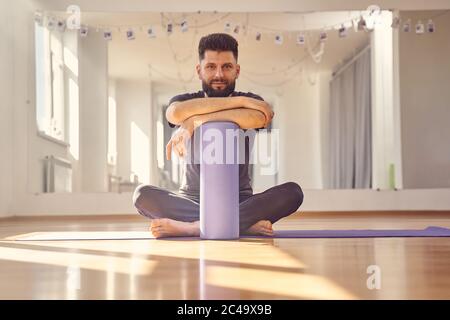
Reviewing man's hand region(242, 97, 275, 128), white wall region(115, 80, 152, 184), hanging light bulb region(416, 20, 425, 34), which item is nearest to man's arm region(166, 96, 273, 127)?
man's hand region(242, 97, 275, 128)

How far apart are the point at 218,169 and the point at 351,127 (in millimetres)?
3324

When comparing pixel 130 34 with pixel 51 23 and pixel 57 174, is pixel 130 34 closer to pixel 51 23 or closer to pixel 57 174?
pixel 51 23

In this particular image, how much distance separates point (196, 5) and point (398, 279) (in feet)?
14.3

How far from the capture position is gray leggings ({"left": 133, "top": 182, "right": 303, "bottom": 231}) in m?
2.40

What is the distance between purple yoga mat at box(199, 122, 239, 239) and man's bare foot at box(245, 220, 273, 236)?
0.71ft

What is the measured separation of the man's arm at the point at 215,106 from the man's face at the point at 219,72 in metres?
0.23

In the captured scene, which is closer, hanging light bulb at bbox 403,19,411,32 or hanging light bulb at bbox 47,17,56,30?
hanging light bulb at bbox 47,17,56,30

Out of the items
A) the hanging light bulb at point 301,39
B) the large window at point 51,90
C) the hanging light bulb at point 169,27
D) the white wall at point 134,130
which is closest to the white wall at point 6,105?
the large window at point 51,90

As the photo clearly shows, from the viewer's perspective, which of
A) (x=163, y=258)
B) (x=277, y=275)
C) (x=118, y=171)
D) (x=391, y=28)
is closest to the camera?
(x=277, y=275)

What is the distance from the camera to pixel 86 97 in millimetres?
5090

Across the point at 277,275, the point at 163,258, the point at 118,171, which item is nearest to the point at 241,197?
the point at 163,258

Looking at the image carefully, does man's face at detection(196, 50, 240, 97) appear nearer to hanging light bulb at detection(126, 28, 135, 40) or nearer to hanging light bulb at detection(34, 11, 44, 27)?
hanging light bulb at detection(126, 28, 135, 40)

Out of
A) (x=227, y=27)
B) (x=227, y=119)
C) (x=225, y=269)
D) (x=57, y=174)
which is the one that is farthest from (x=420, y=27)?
(x=225, y=269)

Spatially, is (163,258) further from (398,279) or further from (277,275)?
(398,279)
